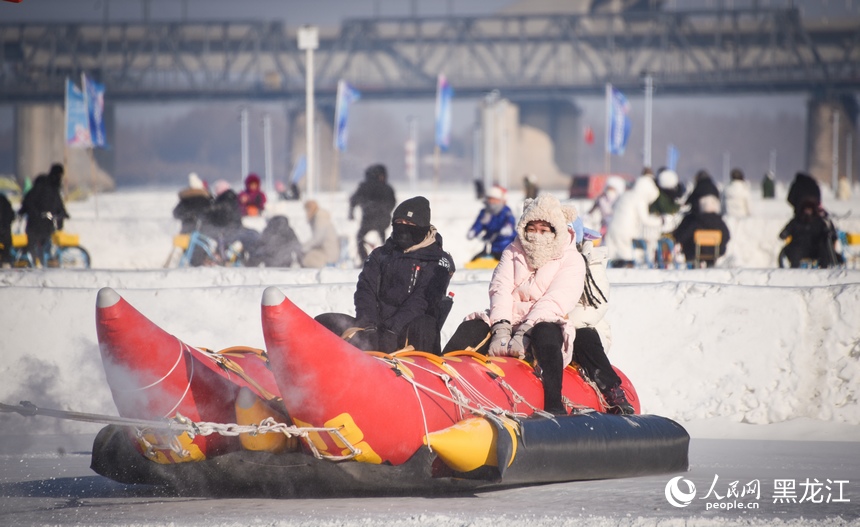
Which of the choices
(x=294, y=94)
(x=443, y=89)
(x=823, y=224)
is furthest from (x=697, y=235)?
(x=294, y=94)

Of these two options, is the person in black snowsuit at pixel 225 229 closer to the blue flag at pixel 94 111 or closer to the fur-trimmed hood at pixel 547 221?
the blue flag at pixel 94 111

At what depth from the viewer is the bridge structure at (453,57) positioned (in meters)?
74.2

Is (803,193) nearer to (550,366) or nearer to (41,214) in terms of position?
(550,366)

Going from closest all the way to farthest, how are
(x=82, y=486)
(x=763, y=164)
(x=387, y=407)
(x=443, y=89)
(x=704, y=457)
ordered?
1. (x=387, y=407)
2. (x=82, y=486)
3. (x=704, y=457)
4. (x=443, y=89)
5. (x=763, y=164)

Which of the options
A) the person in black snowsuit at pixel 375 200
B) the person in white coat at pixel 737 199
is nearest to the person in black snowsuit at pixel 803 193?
the person in black snowsuit at pixel 375 200

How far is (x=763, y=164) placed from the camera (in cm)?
13862

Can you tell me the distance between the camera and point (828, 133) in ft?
223

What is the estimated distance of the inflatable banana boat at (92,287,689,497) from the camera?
5.37m

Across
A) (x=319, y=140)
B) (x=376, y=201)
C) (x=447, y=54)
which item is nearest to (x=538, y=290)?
(x=376, y=201)

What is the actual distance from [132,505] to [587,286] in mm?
2930

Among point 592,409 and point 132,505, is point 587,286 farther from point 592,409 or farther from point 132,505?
point 132,505

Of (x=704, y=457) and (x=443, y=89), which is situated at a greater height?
(x=443, y=89)

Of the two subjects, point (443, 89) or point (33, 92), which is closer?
point (443, 89)

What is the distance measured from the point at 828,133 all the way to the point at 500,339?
214 feet
